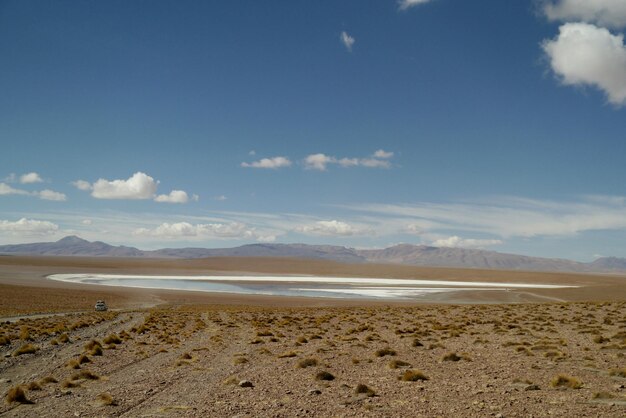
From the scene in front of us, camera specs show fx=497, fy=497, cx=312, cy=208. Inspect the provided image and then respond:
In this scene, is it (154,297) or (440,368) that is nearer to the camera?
(440,368)

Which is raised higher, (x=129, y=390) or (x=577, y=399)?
(x=577, y=399)

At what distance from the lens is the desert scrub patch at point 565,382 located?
1205cm

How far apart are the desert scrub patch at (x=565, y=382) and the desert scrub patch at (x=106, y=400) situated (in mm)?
10846

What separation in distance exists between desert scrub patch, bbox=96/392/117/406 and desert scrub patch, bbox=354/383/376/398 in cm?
599

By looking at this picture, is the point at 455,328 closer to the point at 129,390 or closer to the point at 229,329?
the point at 229,329

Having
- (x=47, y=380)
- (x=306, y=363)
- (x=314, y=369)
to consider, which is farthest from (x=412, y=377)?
(x=47, y=380)

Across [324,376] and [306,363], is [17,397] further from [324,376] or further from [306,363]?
[306,363]

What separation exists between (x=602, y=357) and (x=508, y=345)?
4.07 meters

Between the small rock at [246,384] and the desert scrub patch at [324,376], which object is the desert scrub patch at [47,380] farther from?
the desert scrub patch at [324,376]

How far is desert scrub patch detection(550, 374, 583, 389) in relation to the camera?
39.5 ft

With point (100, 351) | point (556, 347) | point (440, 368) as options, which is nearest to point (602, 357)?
point (556, 347)

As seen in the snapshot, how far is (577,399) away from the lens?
35.8 feet

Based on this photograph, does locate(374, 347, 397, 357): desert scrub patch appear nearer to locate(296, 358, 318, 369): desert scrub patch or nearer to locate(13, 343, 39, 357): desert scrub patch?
locate(296, 358, 318, 369): desert scrub patch

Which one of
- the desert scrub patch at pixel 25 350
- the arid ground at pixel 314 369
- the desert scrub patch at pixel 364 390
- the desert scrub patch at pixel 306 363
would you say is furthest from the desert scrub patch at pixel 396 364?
the desert scrub patch at pixel 25 350
